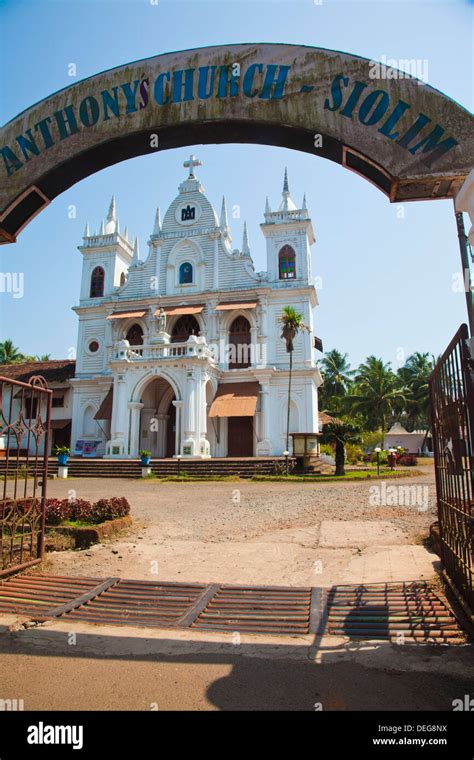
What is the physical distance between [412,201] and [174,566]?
5224mm

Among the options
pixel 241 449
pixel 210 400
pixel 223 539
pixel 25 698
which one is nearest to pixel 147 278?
pixel 210 400

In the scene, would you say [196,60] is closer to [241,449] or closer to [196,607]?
[196,607]

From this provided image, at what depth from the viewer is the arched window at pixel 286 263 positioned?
30062mm

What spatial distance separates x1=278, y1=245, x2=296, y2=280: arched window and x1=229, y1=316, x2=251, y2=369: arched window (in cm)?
364

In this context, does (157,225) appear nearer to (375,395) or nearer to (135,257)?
(135,257)

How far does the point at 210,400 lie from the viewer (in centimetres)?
2814

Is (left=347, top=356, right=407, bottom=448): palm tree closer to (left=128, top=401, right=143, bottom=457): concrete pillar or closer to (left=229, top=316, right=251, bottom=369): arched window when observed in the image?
(left=229, top=316, right=251, bottom=369): arched window

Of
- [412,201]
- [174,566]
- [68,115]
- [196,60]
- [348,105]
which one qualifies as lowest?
[174,566]

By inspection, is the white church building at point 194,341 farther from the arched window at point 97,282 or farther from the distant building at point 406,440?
the distant building at point 406,440

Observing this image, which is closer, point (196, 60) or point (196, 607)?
point (196, 607)

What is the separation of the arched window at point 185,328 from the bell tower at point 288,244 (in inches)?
216

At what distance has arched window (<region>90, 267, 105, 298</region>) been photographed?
3397 centimetres

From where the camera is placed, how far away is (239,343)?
30.0 m

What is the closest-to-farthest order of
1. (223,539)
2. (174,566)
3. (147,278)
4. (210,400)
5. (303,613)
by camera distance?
(303,613) → (174,566) → (223,539) → (210,400) → (147,278)
